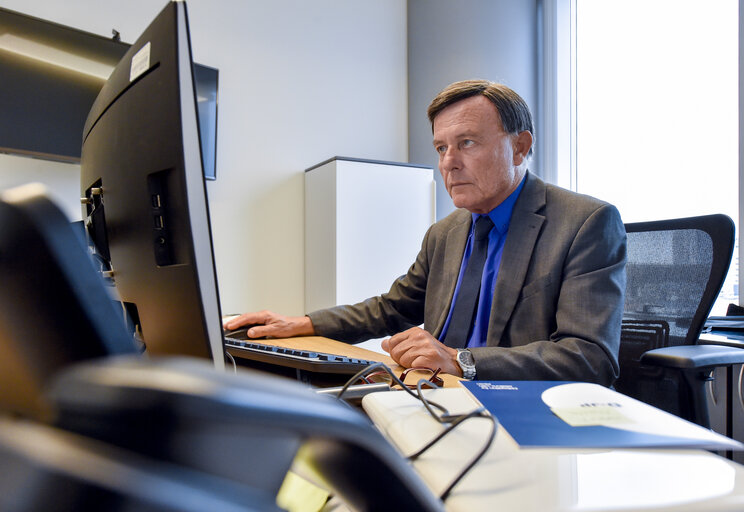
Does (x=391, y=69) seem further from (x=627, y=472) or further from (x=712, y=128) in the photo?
(x=627, y=472)

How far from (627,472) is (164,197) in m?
0.47

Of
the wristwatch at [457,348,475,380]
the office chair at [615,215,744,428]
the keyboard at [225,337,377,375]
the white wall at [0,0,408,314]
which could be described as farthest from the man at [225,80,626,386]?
the white wall at [0,0,408,314]

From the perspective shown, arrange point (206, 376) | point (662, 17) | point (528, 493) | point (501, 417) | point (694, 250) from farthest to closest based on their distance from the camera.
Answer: point (662, 17) < point (694, 250) < point (501, 417) < point (528, 493) < point (206, 376)

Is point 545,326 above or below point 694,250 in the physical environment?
below

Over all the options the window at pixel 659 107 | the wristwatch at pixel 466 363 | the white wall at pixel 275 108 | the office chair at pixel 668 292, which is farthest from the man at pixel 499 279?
the white wall at pixel 275 108

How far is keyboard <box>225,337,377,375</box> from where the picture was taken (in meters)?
0.82

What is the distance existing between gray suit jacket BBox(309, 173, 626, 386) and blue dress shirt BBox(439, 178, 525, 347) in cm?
2

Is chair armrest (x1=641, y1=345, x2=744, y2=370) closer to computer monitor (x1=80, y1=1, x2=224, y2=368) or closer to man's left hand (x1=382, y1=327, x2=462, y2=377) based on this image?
man's left hand (x1=382, y1=327, x2=462, y2=377)

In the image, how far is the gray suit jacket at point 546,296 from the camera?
3.10 ft

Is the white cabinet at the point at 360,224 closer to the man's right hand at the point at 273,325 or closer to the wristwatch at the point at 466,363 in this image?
the man's right hand at the point at 273,325

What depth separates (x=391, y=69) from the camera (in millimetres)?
3213

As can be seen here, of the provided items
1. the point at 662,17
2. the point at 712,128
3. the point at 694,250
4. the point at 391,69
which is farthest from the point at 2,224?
the point at 391,69

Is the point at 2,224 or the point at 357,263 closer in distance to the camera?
the point at 2,224

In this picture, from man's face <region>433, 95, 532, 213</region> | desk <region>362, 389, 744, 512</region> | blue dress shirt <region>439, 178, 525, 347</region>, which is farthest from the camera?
man's face <region>433, 95, 532, 213</region>
